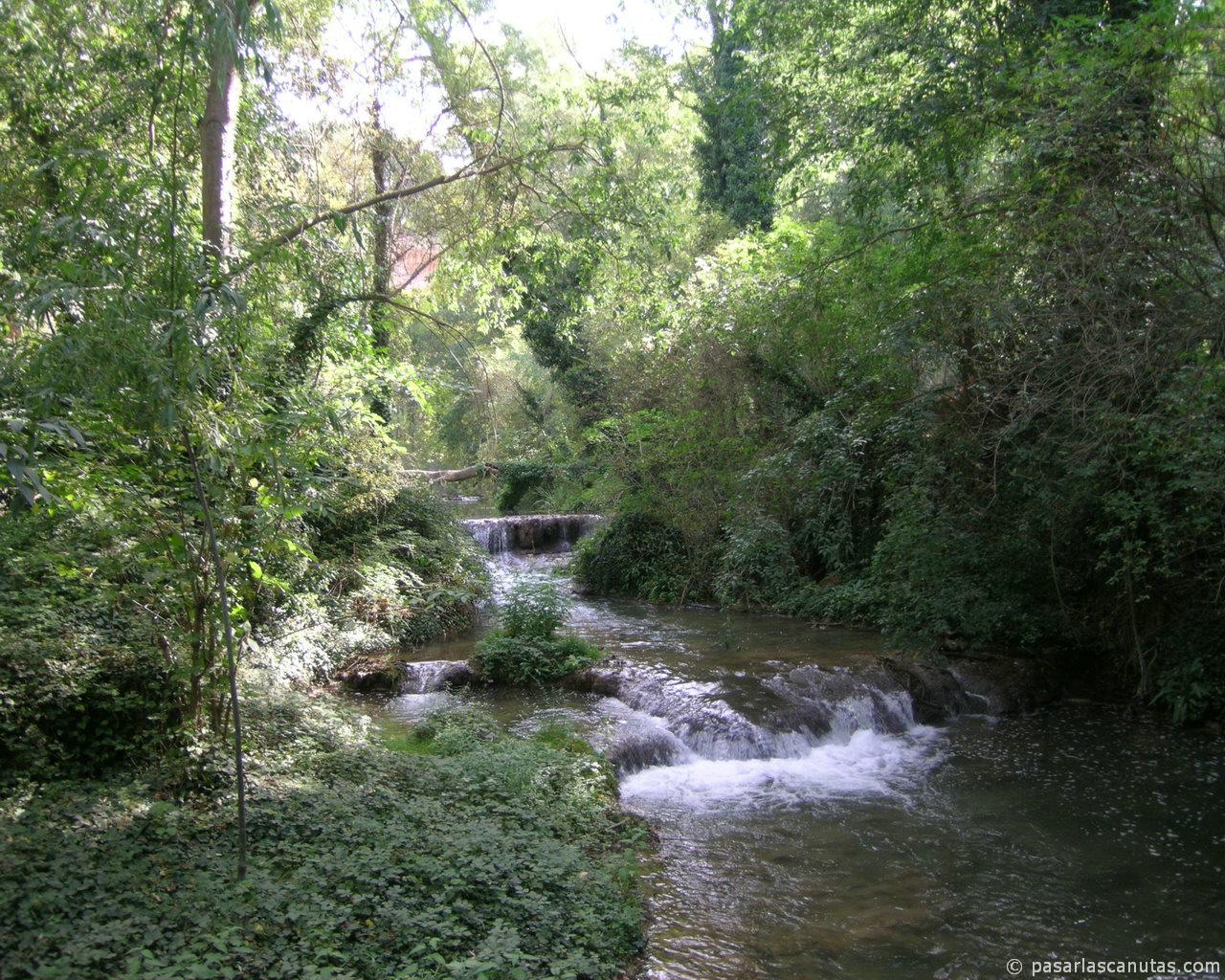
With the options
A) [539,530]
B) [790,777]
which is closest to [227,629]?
[790,777]

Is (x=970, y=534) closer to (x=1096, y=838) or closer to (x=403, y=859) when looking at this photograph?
(x=1096, y=838)

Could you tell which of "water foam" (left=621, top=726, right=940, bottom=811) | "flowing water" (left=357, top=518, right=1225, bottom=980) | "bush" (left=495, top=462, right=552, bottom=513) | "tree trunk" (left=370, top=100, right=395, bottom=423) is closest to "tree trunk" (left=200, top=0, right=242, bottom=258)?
"tree trunk" (left=370, top=100, right=395, bottom=423)

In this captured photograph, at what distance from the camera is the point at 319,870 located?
176 inches

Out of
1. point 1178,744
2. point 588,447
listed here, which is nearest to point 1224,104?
point 1178,744

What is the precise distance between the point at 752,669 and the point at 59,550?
24.1 feet

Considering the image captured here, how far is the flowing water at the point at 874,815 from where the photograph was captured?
490 cm

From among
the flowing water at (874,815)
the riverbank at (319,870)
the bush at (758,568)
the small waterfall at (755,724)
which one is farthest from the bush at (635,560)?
the riverbank at (319,870)

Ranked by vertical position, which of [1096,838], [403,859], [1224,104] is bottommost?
[1096,838]

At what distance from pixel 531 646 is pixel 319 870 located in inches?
241

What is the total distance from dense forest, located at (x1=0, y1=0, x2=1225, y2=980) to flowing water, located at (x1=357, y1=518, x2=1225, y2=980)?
65 centimetres

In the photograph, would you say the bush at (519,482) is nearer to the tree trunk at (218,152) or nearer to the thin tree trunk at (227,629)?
the tree trunk at (218,152)

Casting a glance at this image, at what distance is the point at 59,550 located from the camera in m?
5.28

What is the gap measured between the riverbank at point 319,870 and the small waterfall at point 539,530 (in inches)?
585

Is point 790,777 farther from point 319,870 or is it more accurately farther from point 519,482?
point 519,482
